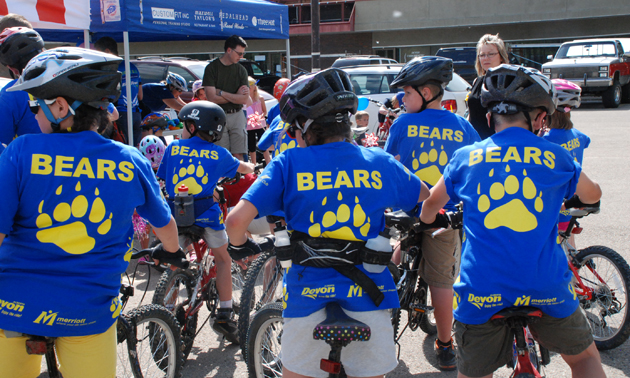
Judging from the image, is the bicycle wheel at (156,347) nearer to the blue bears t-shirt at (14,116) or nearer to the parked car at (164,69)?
the blue bears t-shirt at (14,116)

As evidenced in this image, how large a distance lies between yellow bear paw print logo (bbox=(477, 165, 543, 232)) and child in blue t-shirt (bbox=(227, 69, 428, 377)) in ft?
1.43

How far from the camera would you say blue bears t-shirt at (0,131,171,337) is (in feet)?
6.93

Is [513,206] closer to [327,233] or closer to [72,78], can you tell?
[327,233]

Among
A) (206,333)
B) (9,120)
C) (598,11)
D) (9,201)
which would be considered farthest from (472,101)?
(598,11)

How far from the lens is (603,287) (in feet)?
13.3

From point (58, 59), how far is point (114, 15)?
6.85 meters

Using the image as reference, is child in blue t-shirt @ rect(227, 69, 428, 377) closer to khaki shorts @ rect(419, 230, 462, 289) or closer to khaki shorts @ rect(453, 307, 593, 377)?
khaki shorts @ rect(453, 307, 593, 377)

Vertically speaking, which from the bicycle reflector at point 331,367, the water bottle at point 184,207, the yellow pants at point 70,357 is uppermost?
the water bottle at point 184,207

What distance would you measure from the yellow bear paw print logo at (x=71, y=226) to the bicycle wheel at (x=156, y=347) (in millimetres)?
1068

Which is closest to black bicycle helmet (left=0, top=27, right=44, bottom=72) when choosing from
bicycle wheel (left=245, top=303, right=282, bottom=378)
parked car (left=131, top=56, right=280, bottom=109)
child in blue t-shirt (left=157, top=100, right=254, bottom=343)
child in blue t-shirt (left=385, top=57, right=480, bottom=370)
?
child in blue t-shirt (left=157, top=100, right=254, bottom=343)

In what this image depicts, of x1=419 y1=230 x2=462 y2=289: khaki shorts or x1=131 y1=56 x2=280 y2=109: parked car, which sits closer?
x1=419 y1=230 x2=462 y2=289: khaki shorts

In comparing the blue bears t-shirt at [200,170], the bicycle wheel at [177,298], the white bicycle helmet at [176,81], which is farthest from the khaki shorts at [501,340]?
the white bicycle helmet at [176,81]

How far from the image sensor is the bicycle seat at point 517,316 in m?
2.31

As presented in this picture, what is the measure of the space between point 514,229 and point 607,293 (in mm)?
2206
